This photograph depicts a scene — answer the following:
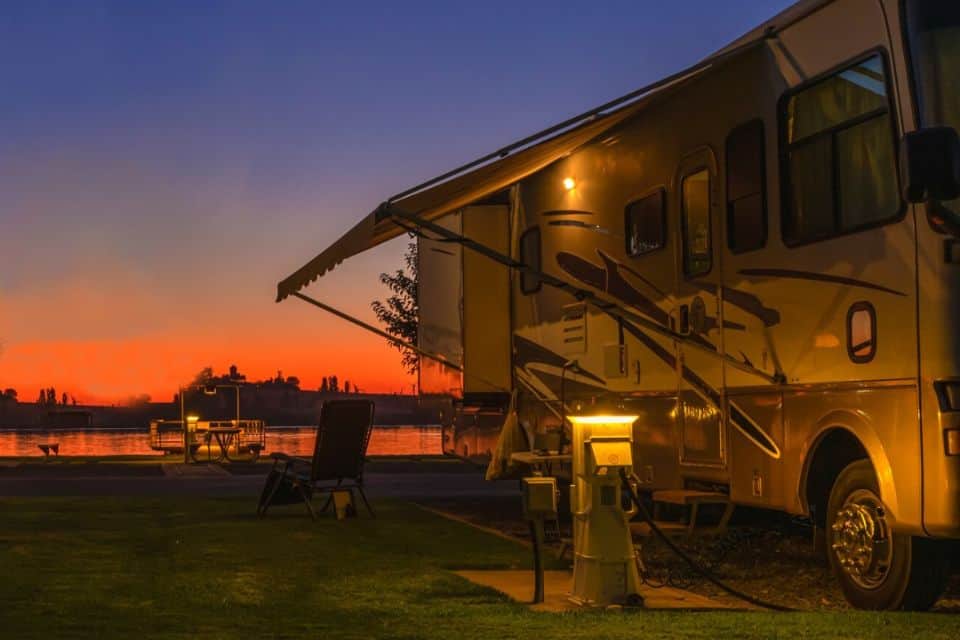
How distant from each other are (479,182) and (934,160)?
5.61m

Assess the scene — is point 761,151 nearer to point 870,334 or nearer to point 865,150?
point 865,150

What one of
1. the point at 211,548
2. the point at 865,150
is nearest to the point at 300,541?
the point at 211,548

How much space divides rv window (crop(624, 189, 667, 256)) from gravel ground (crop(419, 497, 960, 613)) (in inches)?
82.9

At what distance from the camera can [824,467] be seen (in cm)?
855

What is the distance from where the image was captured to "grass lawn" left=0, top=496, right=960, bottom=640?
7.18 metres

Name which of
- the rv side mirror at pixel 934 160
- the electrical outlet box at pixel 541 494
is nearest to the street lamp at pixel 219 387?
the electrical outlet box at pixel 541 494

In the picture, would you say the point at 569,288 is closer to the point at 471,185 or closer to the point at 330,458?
the point at 471,185

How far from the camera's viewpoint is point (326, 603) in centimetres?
823

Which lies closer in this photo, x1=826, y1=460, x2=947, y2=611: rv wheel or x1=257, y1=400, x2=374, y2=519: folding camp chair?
x1=826, y1=460, x2=947, y2=611: rv wheel

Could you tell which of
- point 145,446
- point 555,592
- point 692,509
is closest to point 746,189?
point 692,509

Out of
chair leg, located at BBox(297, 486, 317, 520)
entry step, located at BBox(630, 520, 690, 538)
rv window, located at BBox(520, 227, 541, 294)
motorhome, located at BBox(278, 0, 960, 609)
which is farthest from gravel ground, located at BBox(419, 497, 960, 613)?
rv window, located at BBox(520, 227, 541, 294)

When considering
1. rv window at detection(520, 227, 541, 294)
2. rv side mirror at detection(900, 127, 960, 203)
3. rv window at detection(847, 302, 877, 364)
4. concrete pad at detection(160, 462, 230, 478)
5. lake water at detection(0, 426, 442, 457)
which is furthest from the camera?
lake water at detection(0, 426, 442, 457)

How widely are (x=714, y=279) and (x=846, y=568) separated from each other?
2391mm

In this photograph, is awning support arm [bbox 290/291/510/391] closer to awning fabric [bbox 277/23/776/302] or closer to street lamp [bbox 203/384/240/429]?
awning fabric [bbox 277/23/776/302]
